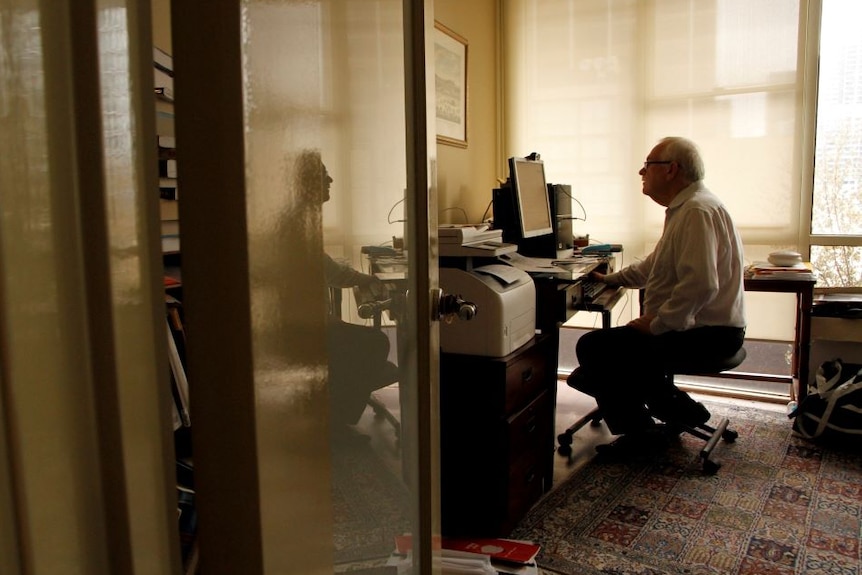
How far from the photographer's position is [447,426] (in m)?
2.17

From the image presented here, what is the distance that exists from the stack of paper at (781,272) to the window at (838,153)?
0.41m

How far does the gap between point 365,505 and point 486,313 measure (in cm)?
129

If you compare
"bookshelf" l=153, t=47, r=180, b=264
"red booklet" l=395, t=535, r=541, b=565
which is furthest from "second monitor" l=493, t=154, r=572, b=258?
"bookshelf" l=153, t=47, r=180, b=264

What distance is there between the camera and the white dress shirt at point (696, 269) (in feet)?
8.54

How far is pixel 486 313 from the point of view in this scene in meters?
2.10

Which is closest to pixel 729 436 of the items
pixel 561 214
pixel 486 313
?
pixel 561 214

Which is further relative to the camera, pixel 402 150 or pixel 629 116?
pixel 629 116

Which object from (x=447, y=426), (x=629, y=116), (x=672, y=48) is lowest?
(x=447, y=426)

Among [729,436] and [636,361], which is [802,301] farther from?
[636,361]

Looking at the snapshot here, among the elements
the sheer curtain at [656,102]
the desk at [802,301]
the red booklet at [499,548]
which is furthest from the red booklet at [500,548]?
the sheer curtain at [656,102]

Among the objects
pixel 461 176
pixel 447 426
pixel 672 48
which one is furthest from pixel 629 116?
pixel 447 426

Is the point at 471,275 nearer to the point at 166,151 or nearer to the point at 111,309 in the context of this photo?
the point at 166,151

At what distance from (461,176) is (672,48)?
4.64 feet

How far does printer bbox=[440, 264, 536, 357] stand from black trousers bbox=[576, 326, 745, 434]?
2.32ft
